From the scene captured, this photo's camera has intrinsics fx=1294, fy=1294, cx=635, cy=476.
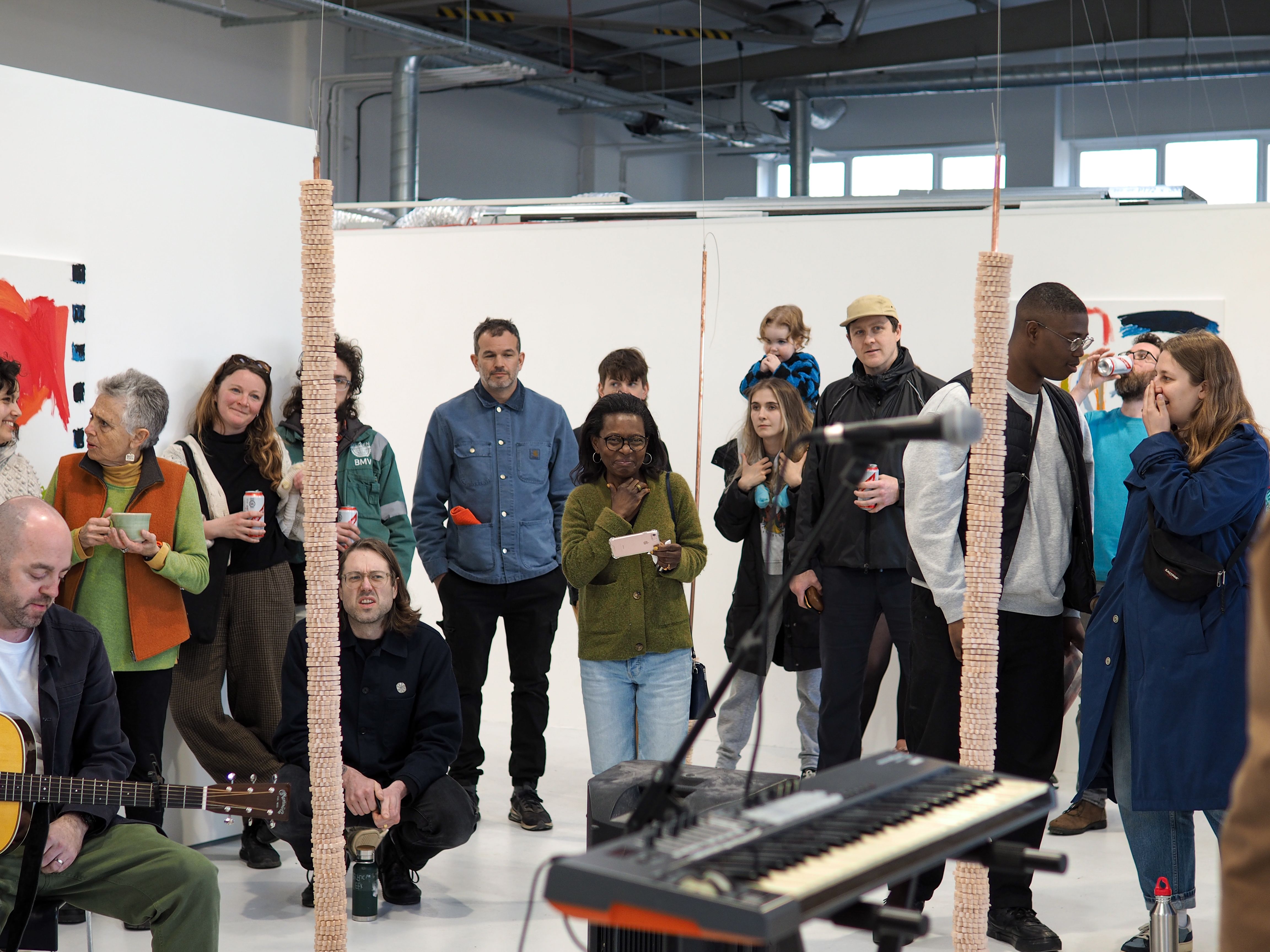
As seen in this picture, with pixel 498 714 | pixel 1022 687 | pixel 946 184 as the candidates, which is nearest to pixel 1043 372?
pixel 1022 687

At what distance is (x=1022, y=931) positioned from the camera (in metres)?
3.34

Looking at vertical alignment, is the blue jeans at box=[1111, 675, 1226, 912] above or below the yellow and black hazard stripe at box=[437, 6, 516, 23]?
below

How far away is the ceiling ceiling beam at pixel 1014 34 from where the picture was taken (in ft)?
27.8

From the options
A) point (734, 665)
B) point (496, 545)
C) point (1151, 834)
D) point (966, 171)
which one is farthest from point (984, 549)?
point (966, 171)

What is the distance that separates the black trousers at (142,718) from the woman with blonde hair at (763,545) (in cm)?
186

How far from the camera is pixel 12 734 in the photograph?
264 centimetres

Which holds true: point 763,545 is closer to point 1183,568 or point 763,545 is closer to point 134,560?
point 1183,568

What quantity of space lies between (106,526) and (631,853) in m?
2.72

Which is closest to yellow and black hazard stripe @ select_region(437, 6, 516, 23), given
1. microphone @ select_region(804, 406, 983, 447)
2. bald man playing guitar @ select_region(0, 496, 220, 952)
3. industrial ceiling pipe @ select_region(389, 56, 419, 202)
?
industrial ceiling pipe @ select_region(389, 56, 419, 202)

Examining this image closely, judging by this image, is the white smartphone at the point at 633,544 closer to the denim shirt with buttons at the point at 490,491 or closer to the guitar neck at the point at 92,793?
the denim shirt with buttons at the point at 490,491

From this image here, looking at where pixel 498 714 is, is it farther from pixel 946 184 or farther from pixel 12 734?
pixel 946 184

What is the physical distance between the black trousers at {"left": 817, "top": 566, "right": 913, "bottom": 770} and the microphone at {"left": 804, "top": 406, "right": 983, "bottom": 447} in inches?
101

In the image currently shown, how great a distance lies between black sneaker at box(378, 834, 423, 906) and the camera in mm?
3729

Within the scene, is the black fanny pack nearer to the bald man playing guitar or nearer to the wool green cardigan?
the wool green cardigan
